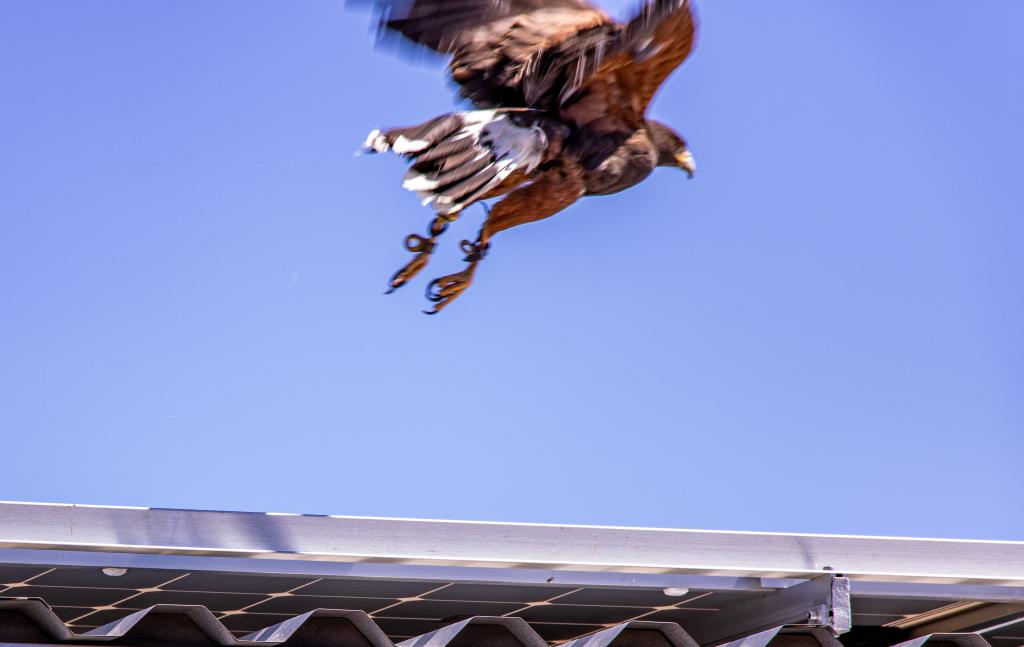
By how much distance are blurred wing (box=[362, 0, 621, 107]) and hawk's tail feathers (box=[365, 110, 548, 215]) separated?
0.77 feet

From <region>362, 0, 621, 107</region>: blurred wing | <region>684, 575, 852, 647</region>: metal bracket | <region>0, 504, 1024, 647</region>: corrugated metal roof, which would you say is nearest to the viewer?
<region>0, 504, 1024, 647</region>: corrugated metal roof

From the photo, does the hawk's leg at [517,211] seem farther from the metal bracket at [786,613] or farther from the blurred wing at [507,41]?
the metal bracket at [786,613]

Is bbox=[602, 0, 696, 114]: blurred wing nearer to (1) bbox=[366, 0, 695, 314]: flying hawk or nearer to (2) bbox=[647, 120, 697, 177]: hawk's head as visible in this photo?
(1) bbox=[366, 0, 695, 314]: flying hawk

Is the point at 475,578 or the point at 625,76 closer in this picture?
the point at 475,578

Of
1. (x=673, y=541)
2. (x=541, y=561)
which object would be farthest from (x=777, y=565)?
(x=541, y=561)

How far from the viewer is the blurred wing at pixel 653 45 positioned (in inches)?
174

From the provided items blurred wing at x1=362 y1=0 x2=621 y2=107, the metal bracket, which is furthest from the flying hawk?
the metal bracket

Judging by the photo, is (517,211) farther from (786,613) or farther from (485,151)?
(786,613)

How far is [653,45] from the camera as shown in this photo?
4.66 metres

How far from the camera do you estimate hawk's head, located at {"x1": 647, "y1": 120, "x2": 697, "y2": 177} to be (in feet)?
19.3

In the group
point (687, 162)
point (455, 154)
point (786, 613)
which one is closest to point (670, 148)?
point (687, 162)

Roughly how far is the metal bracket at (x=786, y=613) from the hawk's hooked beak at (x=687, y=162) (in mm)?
2253

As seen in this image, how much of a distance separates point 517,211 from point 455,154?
2.17ft

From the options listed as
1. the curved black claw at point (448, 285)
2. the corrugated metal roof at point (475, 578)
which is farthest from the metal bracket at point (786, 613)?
the curved black claw at point (448, 285)
